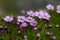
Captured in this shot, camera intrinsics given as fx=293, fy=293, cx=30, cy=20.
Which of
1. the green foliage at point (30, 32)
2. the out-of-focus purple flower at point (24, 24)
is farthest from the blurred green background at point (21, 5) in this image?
the out-of-focus purple flower at point (24, 24)

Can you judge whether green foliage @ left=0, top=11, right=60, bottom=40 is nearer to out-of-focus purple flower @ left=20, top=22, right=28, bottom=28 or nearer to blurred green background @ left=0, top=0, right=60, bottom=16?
out-of-focus purple flower @ left=20, top=22, right=28, bottom=28

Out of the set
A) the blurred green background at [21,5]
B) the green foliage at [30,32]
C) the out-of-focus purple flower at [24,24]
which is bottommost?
the blurred green background at [21,5]

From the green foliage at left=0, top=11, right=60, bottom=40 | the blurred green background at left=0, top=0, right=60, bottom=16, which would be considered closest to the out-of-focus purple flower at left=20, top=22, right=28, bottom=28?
the green foliage at left=0, top=11, right=60, bottom=40

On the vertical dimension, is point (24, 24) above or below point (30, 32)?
above

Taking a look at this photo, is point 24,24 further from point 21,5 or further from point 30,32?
point 21,5

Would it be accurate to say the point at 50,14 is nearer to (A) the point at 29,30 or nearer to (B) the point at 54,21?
(B) the point at 54,21

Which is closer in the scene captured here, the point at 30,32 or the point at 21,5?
the point at 30,32

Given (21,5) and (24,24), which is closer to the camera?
(24,24)

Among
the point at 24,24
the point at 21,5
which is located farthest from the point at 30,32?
the point at 21,5

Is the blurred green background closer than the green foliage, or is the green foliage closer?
the green foliage

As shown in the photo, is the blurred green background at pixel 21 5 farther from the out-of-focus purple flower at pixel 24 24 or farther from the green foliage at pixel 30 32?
the out-of-focus purple flower at pixel 24 24

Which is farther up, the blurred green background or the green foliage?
the green foliage
